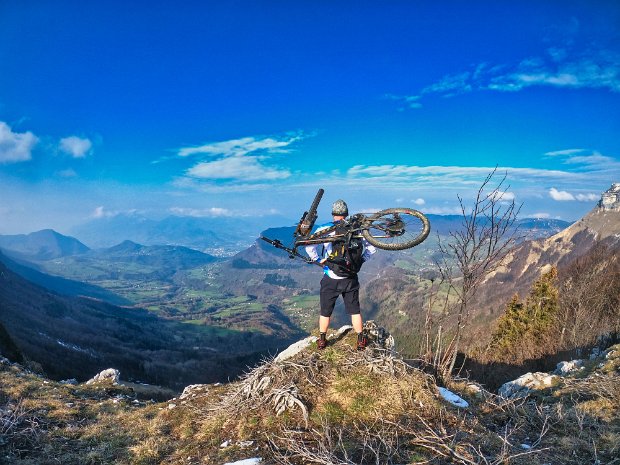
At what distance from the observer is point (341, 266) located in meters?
8.55

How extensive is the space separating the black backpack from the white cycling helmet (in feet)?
1.06

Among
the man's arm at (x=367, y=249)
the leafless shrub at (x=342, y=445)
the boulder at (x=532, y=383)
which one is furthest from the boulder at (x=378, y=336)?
the boulder at (x=532, y=383)

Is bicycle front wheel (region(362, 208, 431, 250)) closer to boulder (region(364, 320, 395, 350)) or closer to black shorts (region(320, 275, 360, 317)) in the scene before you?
black shorts (region(320, 275, 360, 317))

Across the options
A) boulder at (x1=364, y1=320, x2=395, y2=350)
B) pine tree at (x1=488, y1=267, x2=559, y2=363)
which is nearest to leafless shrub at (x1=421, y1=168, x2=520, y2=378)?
boulder at (x1=364, y1=320, x2=395, y2=350)

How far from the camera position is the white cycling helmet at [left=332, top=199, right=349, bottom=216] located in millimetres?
8719

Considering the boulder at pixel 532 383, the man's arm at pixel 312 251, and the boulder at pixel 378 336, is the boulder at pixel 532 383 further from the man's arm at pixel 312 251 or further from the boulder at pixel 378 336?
the man's arm at pixel 312 251

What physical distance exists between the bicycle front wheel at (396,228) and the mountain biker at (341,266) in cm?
31

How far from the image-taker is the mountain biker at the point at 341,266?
27.9 ft

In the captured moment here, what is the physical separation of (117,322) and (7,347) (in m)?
163

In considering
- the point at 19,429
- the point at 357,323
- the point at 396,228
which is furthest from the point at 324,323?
the point at 19,429

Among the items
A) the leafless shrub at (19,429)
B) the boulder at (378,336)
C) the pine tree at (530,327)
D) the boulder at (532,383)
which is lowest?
the pine tree at (530,327)

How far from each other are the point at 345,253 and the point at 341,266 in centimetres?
35

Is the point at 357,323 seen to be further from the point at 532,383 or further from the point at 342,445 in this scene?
the point at 532,383

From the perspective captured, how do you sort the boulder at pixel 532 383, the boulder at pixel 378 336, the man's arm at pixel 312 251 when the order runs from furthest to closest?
the boulder at pixel 532 383 < the boulder at pixel 378 336 < the man's arm at pixel 312 251
